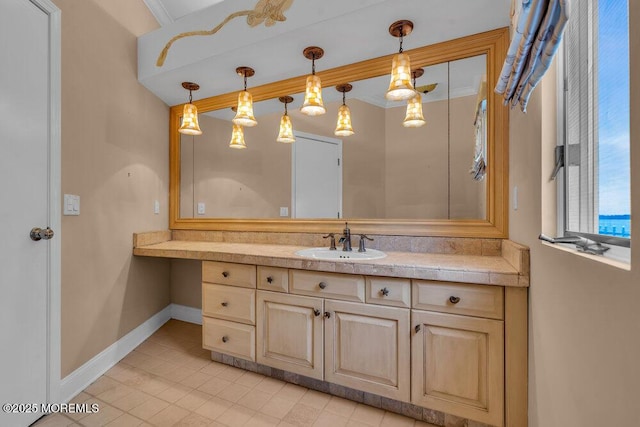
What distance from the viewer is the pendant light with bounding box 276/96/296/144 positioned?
2.25 meters

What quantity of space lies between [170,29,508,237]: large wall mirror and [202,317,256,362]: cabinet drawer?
767 millimetres

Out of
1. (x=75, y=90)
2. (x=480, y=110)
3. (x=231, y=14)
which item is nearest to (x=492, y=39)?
(x=480, y=110)

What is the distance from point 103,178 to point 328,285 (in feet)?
5.32

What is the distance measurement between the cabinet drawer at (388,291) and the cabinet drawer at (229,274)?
2.40ft

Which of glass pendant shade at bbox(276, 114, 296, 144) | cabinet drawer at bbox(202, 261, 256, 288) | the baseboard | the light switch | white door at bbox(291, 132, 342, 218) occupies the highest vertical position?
glass pendant shade at bbox(276, 114, 296, 144)

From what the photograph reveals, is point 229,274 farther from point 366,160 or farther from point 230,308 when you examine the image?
point 366,160

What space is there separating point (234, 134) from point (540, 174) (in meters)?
2.16

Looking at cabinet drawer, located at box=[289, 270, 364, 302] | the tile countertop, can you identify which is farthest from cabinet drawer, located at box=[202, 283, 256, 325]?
cabinet drawer, located at box=[289, 270, 364, 302]

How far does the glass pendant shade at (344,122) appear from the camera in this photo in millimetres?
2078

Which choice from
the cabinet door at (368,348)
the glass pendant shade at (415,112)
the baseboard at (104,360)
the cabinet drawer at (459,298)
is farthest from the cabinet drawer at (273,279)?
the glass pendant shade at (415,112)
